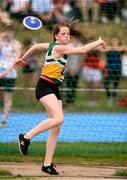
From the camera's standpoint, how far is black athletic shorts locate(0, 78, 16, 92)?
12525 mm

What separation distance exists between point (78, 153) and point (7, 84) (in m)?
2.38

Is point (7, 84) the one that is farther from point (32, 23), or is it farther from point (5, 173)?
point (5, 173)

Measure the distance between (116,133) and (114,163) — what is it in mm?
2483

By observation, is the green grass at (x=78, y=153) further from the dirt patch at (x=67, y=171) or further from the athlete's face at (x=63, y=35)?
the athlete's face at (x=63, y=35)

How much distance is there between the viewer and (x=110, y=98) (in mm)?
14367

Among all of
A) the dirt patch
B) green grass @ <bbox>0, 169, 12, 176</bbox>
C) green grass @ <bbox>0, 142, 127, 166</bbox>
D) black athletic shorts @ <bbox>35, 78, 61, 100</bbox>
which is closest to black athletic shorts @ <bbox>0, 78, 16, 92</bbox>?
green grass @ <bbox>0, 142, 127, 166</bbox>

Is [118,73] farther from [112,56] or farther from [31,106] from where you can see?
[31,106]

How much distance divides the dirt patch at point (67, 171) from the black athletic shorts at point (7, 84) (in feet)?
9.87

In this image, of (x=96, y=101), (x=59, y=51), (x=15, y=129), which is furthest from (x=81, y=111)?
(x=59, y=51)

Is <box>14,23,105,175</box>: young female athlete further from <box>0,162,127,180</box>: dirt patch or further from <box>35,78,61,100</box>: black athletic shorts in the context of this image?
<box>0,162,127,180</box>: dirt patch

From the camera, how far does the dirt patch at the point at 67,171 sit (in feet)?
28.5

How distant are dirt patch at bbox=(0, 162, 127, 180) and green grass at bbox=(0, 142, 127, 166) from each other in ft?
1.18

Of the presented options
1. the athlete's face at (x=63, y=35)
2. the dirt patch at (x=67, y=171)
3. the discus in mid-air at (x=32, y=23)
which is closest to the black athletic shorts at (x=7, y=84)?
the discus in mid-air at (x=32, y=23)

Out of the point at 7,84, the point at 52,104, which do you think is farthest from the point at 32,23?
the point at 7,84
